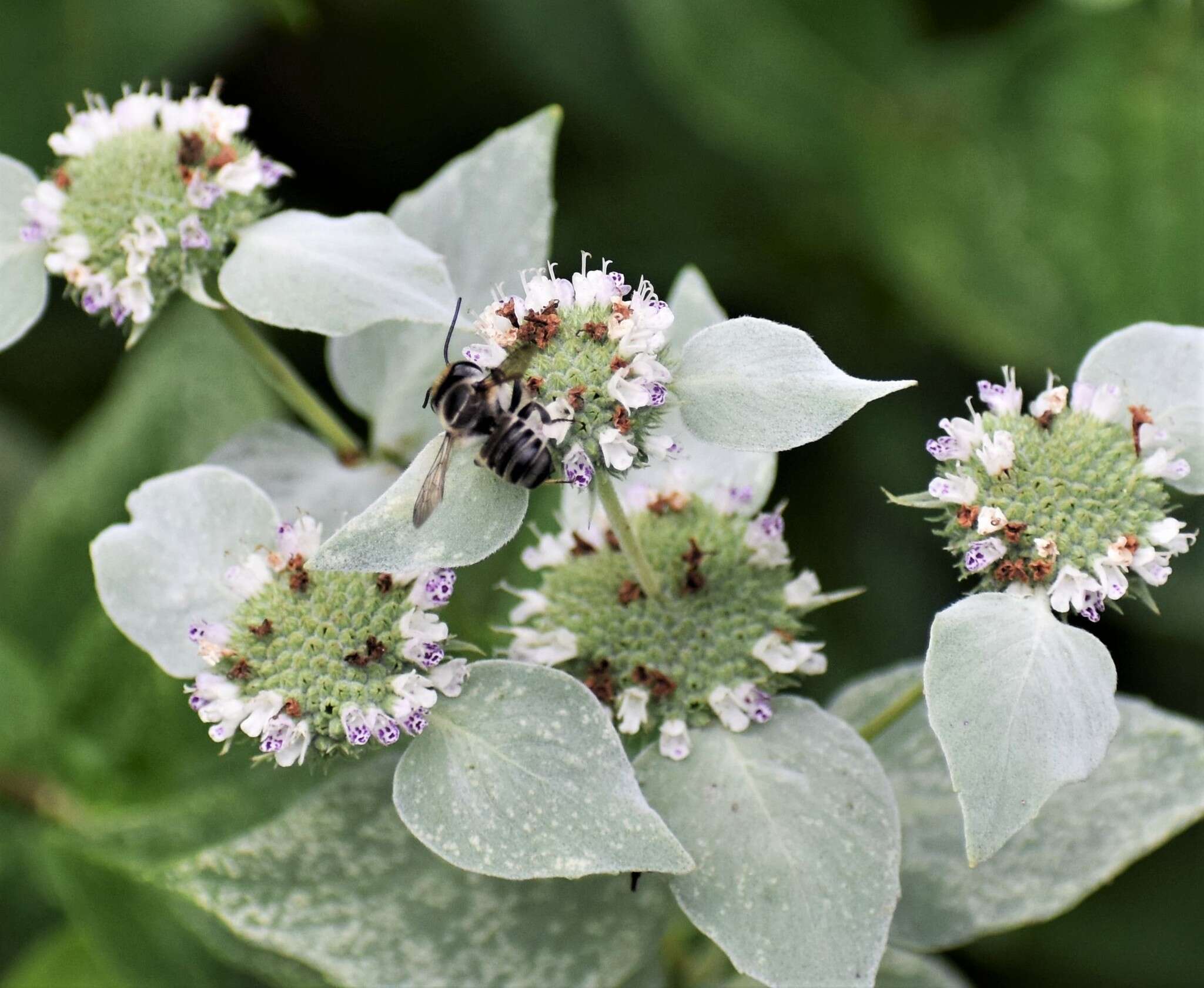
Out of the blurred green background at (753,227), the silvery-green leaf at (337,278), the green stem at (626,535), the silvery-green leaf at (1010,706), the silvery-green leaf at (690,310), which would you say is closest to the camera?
the silvery-green leaf at (1010,706)

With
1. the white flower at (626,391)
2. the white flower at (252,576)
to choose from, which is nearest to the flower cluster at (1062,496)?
the white flower at (626,391)

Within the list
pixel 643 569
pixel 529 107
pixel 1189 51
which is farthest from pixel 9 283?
pixel 1189 51

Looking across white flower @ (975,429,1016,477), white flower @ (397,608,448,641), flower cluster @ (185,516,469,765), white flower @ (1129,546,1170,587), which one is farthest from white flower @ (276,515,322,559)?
white flower @ (1129,546,1170,587)

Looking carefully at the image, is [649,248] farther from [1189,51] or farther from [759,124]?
[1189,51]

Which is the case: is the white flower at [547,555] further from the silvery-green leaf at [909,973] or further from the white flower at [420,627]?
the silvery-green leaf at [909,973]

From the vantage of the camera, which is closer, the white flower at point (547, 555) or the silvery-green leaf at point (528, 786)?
the silvery-green leaf at point (528, 786)

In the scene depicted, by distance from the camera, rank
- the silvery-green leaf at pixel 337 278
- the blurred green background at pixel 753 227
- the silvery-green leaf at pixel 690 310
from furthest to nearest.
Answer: the blurred green background at pixel 753 227 → the silvery-green leaf at pixel 690 310 → the silvery-green leaf at pixel 337 278
